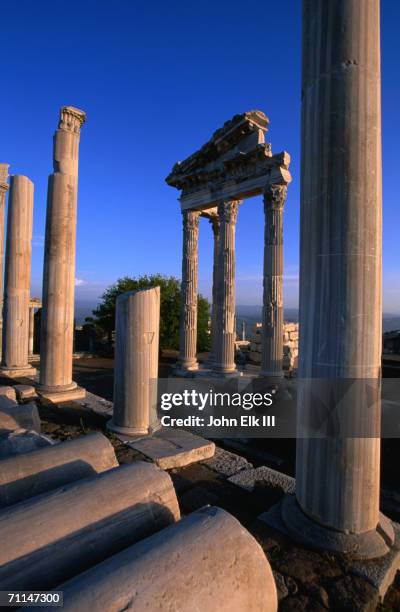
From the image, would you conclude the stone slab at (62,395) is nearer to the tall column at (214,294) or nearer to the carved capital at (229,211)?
the tall column at (214,294)

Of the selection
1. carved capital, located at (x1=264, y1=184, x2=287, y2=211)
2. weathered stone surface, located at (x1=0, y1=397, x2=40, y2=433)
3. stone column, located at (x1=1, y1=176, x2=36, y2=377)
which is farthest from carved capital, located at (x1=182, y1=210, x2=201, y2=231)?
weathered stone surface, located at (x1=0, y1=397, x2=40, y2=433)

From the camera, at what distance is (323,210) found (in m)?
3.53

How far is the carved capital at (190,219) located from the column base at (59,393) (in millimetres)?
11629

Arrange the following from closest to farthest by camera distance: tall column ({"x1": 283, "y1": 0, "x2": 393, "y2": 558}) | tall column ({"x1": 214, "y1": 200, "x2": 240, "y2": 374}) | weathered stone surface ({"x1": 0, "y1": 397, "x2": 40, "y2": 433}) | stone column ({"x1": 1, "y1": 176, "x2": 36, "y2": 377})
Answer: tall column ({"x1": 283, "y1": 0, "x2": 393, "y2": 558}) < weathered stone surface ({"x1": 0, "y1": 397, "x2": 40, "y2": 433}) < stone column ({"x1": 1, "y1": 176, "x2": 36, "y2": 377}) < tall column ({"x1": 214, "y1": 200, "x2": 240, "y2": 374})

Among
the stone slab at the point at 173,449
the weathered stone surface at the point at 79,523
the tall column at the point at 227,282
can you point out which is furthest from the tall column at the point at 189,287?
the weathered stone surface at the point at 79,523

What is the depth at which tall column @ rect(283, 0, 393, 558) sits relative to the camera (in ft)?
11.2

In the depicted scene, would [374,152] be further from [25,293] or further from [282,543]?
[25,293]

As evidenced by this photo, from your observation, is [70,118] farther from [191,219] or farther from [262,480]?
[262,480]

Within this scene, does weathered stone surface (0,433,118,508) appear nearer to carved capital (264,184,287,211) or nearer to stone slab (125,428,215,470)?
stone slab (125,428,215,470)

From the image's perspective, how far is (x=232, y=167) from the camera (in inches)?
656

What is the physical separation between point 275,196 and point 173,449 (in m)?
12.0

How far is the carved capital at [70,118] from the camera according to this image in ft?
32.0

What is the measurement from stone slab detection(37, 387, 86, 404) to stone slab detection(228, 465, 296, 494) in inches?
227

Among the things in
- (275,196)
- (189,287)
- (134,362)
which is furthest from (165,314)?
(134,362)
